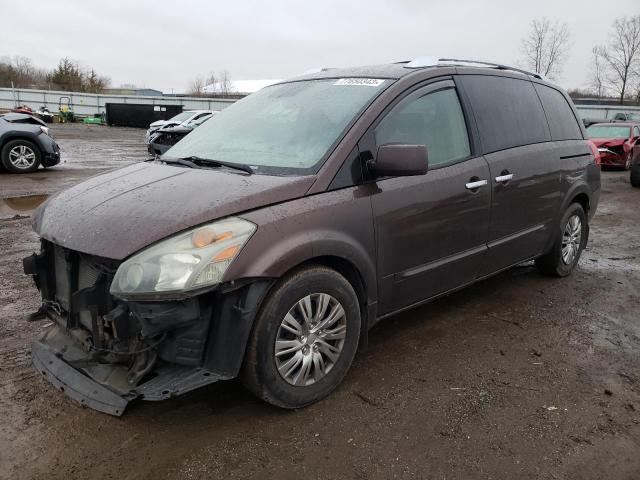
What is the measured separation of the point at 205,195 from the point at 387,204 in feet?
3.56

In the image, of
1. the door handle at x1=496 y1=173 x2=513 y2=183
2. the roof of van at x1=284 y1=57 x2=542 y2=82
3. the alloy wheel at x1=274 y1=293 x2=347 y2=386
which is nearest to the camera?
the alloy wheel at x1=274 y1=293 x2=347 y2=386

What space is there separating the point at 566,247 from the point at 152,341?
163 inches

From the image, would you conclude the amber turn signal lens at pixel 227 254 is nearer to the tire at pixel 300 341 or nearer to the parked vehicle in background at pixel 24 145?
the tire at pixel 300 341

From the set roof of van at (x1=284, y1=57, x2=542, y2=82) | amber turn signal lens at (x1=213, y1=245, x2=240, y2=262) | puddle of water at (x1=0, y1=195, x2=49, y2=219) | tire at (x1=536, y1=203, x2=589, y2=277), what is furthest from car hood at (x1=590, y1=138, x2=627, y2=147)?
amber turn signal lens at (x1=213, y1=245, x2=240, y2=262)

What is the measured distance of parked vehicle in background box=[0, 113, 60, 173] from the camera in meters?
11.8

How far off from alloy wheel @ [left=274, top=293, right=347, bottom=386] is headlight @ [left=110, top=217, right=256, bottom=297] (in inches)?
18.8

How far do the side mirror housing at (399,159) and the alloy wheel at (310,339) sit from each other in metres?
0.79

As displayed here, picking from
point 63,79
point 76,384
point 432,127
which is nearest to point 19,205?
point 76,384

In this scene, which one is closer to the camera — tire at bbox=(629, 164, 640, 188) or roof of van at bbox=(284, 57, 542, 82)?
roof of van at bbox=(284, 57, 542, 82)

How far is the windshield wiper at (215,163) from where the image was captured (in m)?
3.08

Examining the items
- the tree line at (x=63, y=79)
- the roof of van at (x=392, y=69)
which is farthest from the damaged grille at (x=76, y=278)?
the tree line at (x=63, y=79)

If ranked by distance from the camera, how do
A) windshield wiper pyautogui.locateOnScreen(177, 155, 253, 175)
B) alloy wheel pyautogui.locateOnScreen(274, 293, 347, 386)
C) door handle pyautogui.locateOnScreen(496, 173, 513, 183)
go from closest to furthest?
alloy wheel pyautogui.locateOnScreen(274, 293, 347, 386) → windshield wiper pyautogui.locateOnScreen(177, 155, 253, 175) → door handle pyautogui.locateOnScreen(496, 173, 513, 183)

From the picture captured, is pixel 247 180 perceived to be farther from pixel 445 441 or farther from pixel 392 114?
pixel 445 441

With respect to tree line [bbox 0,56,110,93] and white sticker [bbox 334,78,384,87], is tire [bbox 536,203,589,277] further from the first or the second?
tree line [bbox 0,56,110,93]
